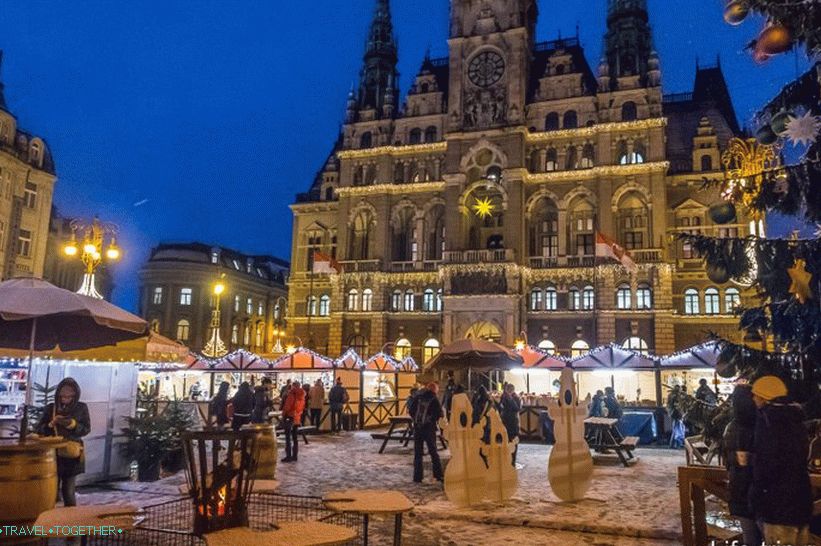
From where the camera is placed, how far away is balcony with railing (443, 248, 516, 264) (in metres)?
37.1

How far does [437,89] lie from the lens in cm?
4247

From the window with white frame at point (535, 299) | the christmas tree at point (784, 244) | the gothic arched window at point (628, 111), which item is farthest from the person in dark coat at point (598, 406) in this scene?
the gothic arched window at point (628, 111)

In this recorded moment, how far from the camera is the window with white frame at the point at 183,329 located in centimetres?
5300

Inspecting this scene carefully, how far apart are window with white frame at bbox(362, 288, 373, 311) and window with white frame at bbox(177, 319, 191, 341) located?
63.8 feet

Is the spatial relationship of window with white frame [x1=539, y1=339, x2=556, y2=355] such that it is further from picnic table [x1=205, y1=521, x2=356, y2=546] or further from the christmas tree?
picnic table [x1=205, y1=521, x2=356, y2=546]

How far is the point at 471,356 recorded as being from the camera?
16000 millimetres

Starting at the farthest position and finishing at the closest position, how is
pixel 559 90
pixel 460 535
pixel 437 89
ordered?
pixel 437 89 → pixel 559 90 → pixel 460 535

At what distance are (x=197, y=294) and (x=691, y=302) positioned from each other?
3768cm

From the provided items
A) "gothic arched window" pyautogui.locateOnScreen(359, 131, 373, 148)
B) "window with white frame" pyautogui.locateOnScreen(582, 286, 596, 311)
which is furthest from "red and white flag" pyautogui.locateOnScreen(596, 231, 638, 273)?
"gothic arched window" pyautogui.locateOnScreen(359, 131, 373, 148)

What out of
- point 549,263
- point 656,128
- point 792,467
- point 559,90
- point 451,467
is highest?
point 559,90

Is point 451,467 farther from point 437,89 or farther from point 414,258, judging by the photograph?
point 437,89

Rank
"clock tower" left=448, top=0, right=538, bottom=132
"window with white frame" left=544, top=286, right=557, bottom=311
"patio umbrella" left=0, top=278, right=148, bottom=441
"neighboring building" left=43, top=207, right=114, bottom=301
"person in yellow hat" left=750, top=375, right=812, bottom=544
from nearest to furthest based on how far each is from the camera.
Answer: "person in yellow hat" left=750, top=375, right=812, bottom=544, "patio umbrella" left=0, top=278, right=148, bottom=441, "window with white frame" left=544, top=286, right=557, bottom=311, "clock tower" left=448, top=0, right=538, bottom=132, "neighboring building" left=43, top=207, right=114, bottom=301

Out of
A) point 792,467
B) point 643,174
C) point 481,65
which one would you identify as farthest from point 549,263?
point 792,467

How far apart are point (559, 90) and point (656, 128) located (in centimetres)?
644
